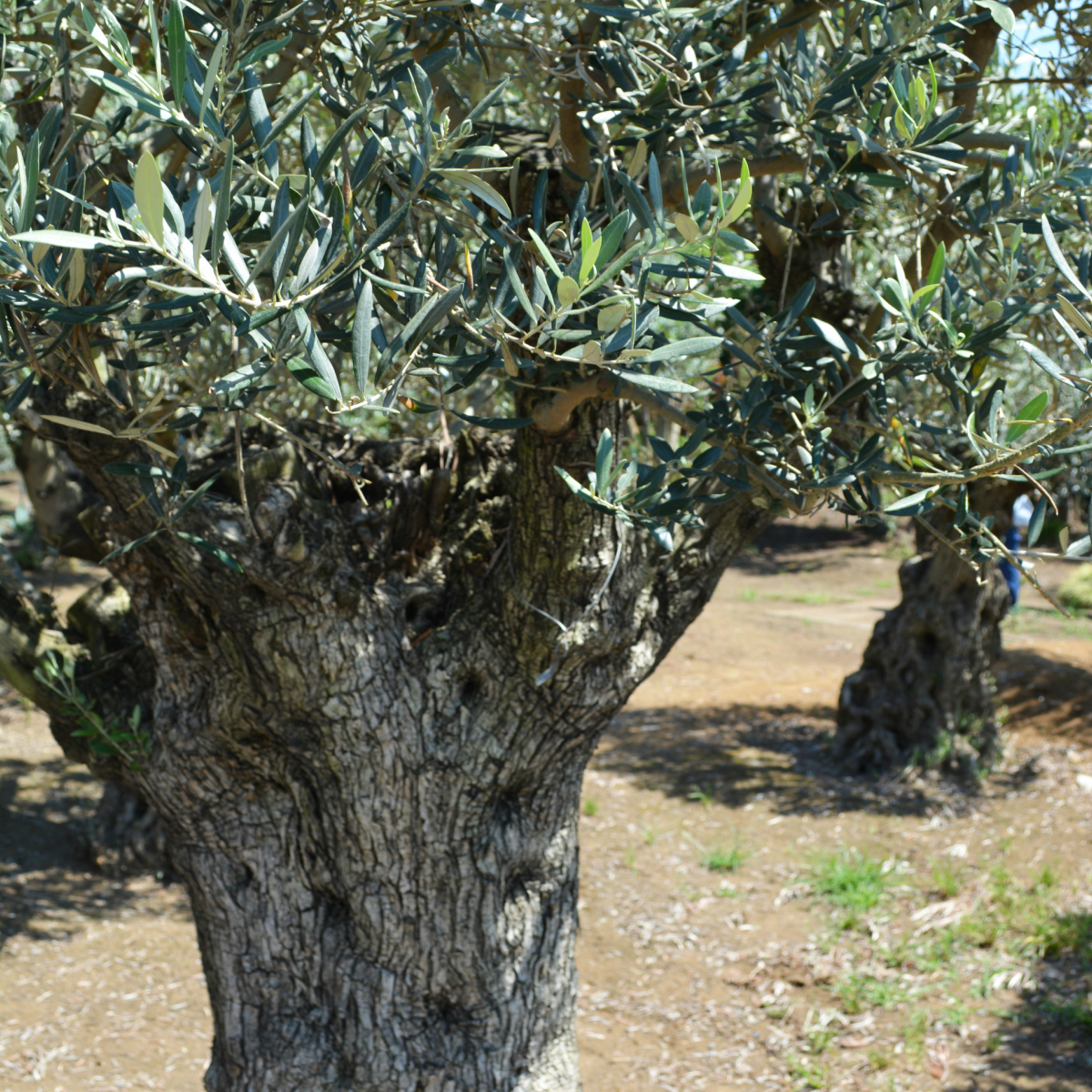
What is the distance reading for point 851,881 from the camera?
17.9 ft

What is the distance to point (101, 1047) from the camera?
4312 mm

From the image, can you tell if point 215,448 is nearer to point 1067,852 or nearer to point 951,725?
point 1067,852

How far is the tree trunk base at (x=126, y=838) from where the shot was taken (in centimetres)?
586

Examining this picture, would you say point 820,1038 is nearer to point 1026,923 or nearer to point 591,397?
point 1026,923

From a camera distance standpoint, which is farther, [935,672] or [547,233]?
[935,672]

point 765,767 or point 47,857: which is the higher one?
point 765,767

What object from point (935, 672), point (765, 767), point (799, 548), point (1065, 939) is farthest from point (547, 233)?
point (799, 548)

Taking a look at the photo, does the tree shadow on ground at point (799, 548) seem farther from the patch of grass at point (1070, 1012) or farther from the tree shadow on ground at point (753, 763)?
the patch of grass at point (1070, 1012)

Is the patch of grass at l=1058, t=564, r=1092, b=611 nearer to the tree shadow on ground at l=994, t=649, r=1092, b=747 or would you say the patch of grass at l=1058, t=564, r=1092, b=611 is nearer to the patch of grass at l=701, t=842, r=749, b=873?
the tree shadow on ground at l=994, t=649, r=1092, b=747

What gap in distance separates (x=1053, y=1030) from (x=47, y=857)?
18.8ft

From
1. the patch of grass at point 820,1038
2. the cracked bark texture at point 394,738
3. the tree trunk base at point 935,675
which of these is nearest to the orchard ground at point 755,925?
the patch of grass at point 820,1038

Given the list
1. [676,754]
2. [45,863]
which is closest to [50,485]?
[45,863]

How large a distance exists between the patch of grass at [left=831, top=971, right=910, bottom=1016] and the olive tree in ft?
6.85

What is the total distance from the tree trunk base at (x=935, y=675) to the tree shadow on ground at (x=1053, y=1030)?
2.08m
